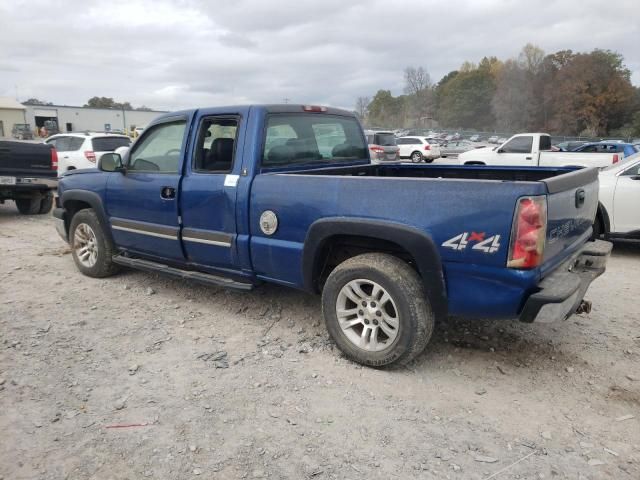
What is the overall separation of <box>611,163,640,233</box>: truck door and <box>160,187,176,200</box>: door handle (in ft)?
18.7

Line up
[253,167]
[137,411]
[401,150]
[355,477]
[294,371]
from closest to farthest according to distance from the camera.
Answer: [355,477], [137,411], [294,371], [253,167], [401,150]

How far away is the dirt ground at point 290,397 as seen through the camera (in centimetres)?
260

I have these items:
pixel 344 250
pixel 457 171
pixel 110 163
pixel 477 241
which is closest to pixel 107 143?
pixel 110 163

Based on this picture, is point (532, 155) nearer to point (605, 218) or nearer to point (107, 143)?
point (605, 218)

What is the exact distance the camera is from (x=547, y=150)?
14.0 meters

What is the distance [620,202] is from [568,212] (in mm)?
4148

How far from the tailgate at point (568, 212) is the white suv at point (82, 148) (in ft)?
38.3

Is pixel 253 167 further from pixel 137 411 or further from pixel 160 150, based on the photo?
pixel 137 411

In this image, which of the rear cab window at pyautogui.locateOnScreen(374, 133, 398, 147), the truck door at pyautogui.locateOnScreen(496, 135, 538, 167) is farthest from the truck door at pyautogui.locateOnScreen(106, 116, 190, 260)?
the rear cab window at pyautogui.locateOnScreen(374, 133, 398, 147)

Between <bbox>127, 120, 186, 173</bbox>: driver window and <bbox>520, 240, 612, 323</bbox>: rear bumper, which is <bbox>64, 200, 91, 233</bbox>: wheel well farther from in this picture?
<bbox>520, 240, 612, 323</bbox>: rear bumper

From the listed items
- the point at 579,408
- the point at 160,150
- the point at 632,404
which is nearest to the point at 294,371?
the point at 579,408

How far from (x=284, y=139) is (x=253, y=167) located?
49cm

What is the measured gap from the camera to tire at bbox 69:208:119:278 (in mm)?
5417

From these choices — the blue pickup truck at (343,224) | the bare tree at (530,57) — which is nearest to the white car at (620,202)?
the blue pickup truck at (343,224)
